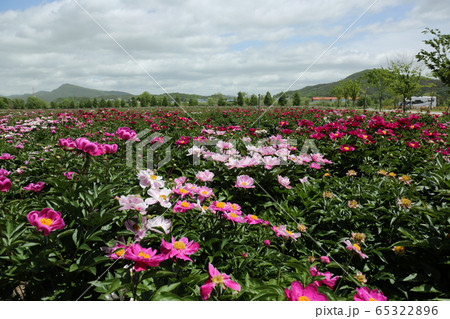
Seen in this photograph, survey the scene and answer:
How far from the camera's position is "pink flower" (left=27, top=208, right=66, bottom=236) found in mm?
1174

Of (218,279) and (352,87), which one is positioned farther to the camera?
(352,87)

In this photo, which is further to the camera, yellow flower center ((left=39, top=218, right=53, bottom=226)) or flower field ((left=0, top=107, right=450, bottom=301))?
flower field ((left=0, top=107, right=450, bottom=301))

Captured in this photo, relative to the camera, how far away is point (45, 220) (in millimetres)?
→ 1229

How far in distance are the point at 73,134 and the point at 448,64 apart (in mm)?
20348

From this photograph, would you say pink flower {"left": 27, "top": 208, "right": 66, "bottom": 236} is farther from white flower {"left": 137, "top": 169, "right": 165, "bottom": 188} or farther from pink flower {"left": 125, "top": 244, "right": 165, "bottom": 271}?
white flower {"left": 137, "top": 169, "right": 165, "bottom": 188}

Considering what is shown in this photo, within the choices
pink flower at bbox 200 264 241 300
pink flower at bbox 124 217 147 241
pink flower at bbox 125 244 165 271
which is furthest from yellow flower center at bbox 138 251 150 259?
pink flower at bbox 124 217 147 241

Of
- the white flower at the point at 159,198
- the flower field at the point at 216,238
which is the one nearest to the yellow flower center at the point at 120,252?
the flower field at the point at 216,238

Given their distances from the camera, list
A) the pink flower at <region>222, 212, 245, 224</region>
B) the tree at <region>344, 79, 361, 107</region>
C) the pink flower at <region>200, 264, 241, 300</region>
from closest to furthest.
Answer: the pink flower at <region>200, 264, 241, 300</region> → the pink flower at <region>222, 212, 245, 224</region> → the tree at <region>344, 79, 361, 107</region>

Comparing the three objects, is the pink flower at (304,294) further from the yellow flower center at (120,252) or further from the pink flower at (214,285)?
the yellow flower center at (120,252)

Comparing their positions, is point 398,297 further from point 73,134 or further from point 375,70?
point 375,70

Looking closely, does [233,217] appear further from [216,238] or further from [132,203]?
[132,203]

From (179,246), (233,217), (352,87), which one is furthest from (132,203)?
(352,87)

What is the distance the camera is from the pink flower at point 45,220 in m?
1.17

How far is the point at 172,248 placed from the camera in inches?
51.0
